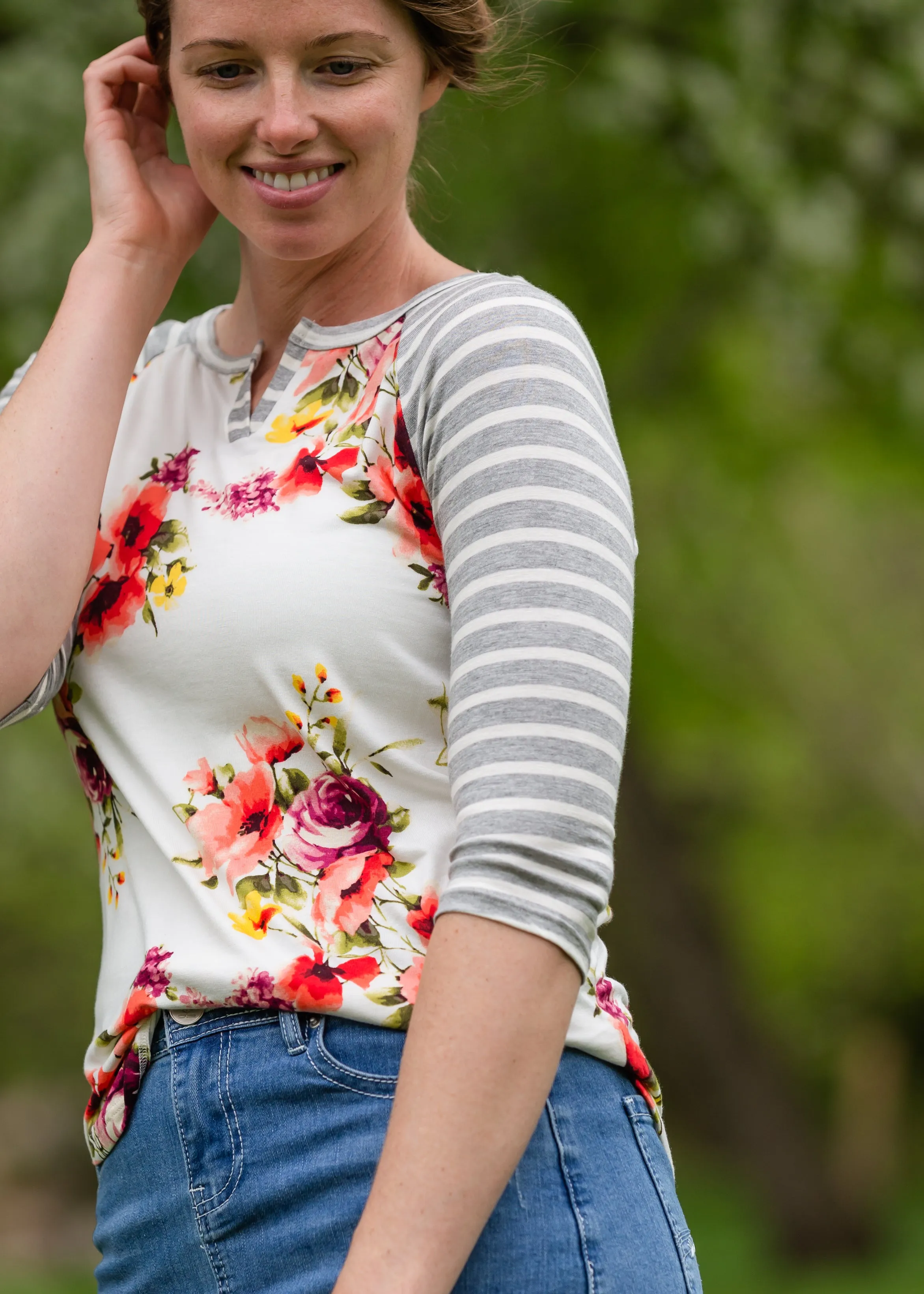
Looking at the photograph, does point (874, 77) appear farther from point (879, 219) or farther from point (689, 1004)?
point (689, 1004)

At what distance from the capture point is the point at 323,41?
147cm

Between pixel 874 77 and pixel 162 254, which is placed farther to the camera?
pixel 874 77

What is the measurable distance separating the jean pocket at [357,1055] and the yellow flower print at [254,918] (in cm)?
10

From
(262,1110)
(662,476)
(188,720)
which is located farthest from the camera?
(662,476)

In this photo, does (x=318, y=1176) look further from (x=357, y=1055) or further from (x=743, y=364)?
(x=743, y=364)

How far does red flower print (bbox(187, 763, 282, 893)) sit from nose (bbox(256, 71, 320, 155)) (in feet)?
2.03

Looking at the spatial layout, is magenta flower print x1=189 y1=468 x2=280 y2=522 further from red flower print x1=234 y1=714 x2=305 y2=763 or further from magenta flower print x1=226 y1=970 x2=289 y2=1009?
magenta flower print x1=226 y1=970 x2=289 y2=1009

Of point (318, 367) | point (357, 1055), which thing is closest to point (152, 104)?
point (318, 367)

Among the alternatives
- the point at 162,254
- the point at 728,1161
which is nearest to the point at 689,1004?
the point at 728,1161

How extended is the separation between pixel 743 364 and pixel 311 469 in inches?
226

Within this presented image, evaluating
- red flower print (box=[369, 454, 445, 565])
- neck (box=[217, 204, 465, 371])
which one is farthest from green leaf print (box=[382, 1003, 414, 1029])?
neck (box=[217, 204, 465, 371])

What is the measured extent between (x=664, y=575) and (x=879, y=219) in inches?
102

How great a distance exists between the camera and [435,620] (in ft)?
4.57

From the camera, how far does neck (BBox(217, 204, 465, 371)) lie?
5.36ft
